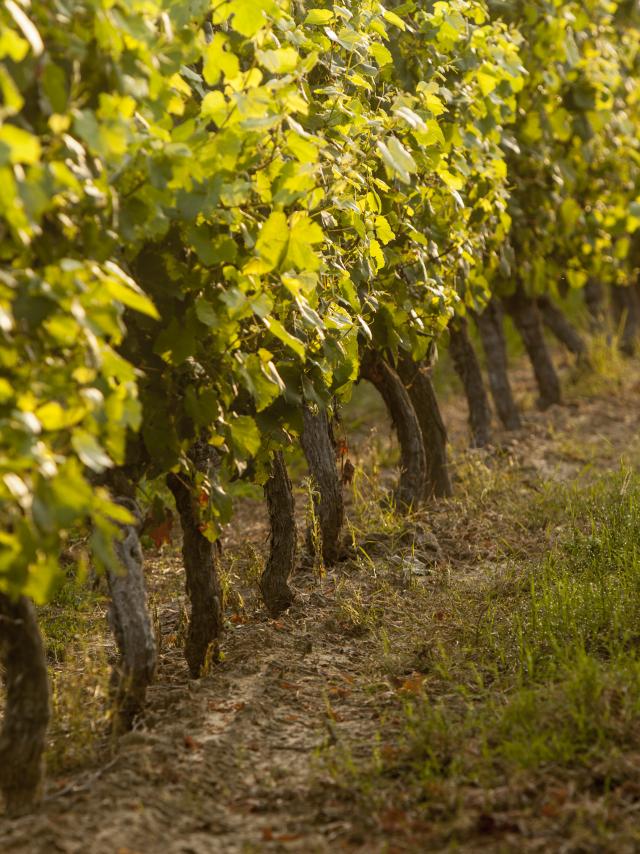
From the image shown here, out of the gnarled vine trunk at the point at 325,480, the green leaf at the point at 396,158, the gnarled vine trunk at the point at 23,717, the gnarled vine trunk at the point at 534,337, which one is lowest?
the gnarled vine trunk at the point at 23,717

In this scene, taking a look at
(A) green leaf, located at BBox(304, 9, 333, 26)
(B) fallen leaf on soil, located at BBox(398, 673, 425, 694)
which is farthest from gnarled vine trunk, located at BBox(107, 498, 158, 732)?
(A) green leaf, located at BBox(304, 9, 333, 26)

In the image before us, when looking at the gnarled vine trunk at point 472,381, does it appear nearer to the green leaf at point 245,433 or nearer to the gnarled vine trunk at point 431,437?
the gnarled vine trunk at point 431,437

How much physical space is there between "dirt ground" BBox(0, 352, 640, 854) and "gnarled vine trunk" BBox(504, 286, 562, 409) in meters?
3.75

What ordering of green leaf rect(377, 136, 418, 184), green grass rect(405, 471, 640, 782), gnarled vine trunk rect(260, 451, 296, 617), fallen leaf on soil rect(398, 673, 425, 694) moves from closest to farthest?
1. green grass rect(405, 471, 640, 782)
2. green leaf rect(377, 136, 418, 184)
3. fallen leaf on soil rect(398, 673, 425, 694)
4. gnarled vine trunk rect(260, 451, 296, 617)

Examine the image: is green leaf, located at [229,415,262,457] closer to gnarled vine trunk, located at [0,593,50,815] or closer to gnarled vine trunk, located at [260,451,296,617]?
gnarled vine trunk, located at [0,593,50,815]

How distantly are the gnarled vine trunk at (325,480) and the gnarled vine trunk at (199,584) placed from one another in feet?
4.46

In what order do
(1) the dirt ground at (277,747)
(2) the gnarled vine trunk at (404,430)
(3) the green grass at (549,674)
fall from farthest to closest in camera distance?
(2) the gnarled vine trunk at (404,430) → (3) the green grass at (549,674) → (1) the dirt ground at (277,747)

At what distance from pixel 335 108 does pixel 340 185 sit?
512mm

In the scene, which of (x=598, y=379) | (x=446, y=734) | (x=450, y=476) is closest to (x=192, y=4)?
(x=446, y=734)

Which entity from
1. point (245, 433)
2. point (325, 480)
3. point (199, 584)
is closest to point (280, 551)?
point (325, 480)

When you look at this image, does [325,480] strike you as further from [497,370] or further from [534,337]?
[534,337]

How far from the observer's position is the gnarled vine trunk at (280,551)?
5.11 meters

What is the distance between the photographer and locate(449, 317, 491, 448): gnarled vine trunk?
320 inches

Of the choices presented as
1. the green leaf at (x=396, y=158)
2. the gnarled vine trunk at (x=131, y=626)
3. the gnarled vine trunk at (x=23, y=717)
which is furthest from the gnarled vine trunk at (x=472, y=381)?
the gnarled vine trunk at (x=23, y=717)
